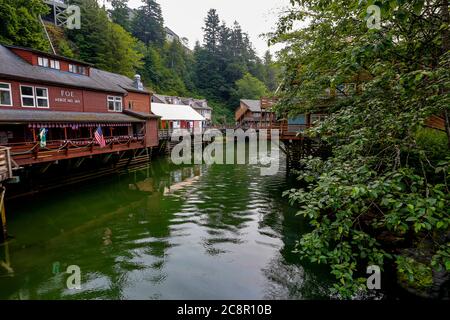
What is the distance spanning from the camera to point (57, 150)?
Answer: 1419 cm

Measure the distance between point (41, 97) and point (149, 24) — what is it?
6540 centimetres

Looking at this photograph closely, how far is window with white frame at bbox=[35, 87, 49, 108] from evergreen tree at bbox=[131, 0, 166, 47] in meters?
59.6

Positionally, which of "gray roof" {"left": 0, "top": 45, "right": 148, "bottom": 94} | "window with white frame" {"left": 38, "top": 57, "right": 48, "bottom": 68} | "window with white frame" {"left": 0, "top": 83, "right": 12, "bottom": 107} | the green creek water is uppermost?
"window with white frame" {"left": 38, "top": 57, "right": 48, "bottom": 68}

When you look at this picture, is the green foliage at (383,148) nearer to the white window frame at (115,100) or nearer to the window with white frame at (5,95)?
the window with white frame at (5,95)

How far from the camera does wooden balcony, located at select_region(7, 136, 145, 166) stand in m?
12.6

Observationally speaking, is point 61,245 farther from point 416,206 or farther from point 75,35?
point 75,35

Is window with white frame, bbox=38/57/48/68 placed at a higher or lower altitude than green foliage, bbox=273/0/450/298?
higher

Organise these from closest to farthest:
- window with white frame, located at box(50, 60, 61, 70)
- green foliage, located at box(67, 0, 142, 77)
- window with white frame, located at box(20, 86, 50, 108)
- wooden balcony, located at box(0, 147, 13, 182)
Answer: wooden balcony, located at box(0, 147, 13, 182) < window with white frame, located at box(20, 86, 50, 108) < window with white frame, located at box(50, 60, 61, 70) < green foliage, located at box(67, 0, 142, 77)

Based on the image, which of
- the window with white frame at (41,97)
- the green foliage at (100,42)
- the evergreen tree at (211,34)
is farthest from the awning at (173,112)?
the evergreen tree at (211,34)

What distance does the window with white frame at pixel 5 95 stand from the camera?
48.2 ft

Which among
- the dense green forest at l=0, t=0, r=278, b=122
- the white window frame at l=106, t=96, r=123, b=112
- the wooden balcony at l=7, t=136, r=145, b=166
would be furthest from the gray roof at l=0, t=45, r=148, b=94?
the dense green forest at l=0, t=0, r=278, b=122

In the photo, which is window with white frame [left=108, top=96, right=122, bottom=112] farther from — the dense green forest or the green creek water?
the dense green forest

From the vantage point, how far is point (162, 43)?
7438cm

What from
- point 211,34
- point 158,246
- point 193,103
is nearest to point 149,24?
point 211,34
